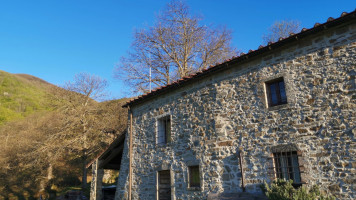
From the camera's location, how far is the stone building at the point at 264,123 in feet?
19.1

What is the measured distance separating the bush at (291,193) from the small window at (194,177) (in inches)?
107

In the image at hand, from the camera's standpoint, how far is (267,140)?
673 centimetres

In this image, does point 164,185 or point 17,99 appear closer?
point 164,185

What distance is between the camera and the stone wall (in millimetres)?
5785

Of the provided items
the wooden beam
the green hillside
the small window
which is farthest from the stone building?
the green hillside

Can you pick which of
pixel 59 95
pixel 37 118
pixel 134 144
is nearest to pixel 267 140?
pixel 134 144

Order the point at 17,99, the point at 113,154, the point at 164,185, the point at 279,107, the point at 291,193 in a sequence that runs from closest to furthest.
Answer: the point at 291,193 < the point at 279,107 < the point at 164,185 < the point at 113,154 < the point at 17,99

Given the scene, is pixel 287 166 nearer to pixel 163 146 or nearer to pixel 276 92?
pixel 276 92

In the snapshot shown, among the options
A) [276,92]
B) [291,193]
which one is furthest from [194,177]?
[276,92]

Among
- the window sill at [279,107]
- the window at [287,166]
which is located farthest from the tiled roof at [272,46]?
the window at [287,166]

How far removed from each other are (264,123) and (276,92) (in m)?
0.89

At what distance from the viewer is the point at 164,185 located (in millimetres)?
9328

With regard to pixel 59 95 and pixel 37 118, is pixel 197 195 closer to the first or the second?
pixel 59 95

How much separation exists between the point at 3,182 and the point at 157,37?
51.3 ft
